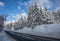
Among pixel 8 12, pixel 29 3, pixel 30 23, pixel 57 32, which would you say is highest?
pixel 29 3

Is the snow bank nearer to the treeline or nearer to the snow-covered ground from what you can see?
the snow-covered ground

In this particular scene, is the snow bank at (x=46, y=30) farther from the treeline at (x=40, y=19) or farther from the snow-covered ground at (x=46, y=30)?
the treeline at (x=40, y=19)

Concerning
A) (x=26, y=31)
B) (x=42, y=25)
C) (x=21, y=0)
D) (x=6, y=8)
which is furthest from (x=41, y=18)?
Result: (x=6, y=8)

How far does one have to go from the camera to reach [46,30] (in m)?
7.76

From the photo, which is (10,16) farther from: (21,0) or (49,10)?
(49,10)

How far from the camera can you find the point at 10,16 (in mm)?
8156

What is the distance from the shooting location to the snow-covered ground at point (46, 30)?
24.0 feet

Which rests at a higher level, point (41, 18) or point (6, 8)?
point (6, 8)

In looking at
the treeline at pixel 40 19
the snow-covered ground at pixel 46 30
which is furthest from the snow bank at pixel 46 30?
the treeline at pixel 40 19

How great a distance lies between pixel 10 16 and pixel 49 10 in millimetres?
2639

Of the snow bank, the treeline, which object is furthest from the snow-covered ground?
the treeline

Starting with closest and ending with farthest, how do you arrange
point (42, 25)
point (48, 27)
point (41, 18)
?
point (48, 27)
point (42, 25)
point (41, 18)

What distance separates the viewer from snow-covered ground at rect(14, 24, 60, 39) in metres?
7.30

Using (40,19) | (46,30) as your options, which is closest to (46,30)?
(46,30)
